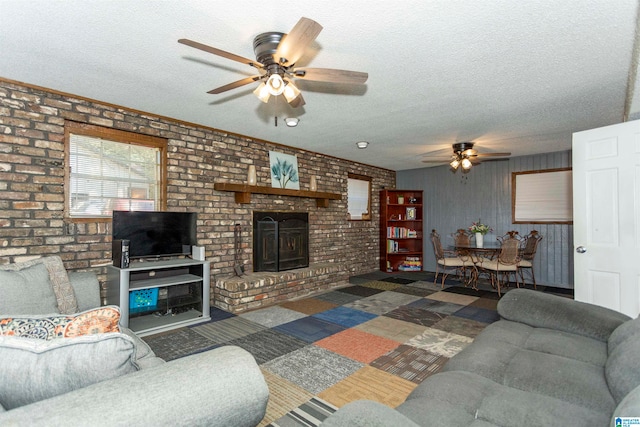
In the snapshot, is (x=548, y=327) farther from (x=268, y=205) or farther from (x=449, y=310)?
(x=268, y=205)

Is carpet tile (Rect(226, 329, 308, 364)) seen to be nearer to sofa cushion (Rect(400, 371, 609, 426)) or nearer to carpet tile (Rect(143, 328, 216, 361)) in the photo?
carpet tile (Rect(143, 328, 216, 361))

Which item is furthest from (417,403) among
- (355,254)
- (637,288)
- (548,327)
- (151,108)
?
(355,254)

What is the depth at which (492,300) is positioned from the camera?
4703 mm

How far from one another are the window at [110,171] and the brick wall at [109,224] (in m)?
0.09

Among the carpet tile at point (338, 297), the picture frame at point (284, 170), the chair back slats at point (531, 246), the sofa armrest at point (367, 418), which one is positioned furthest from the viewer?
the chair back slats at point (531, 246)

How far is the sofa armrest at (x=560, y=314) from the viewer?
6.33 feet

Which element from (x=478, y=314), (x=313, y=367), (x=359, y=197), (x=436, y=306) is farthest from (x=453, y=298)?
(x=313, y=367)

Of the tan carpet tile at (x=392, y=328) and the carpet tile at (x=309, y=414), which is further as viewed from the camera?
the tan carpet tile at (x=392, y=328)

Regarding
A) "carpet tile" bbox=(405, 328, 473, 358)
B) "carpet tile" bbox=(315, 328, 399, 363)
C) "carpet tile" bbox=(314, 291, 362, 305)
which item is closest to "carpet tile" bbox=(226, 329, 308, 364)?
"carpet tile" bbox=(315, 328, 399, 363)

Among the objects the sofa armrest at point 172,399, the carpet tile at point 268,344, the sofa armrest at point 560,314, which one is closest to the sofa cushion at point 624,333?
the sofa armrest at point 560,314

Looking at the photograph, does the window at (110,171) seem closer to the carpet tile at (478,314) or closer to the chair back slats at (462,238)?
the carpet tile at (478,314)

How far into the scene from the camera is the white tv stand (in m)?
3.23

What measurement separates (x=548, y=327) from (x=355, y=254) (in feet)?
15.3

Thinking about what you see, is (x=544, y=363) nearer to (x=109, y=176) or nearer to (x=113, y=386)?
(x=113, y=386)
